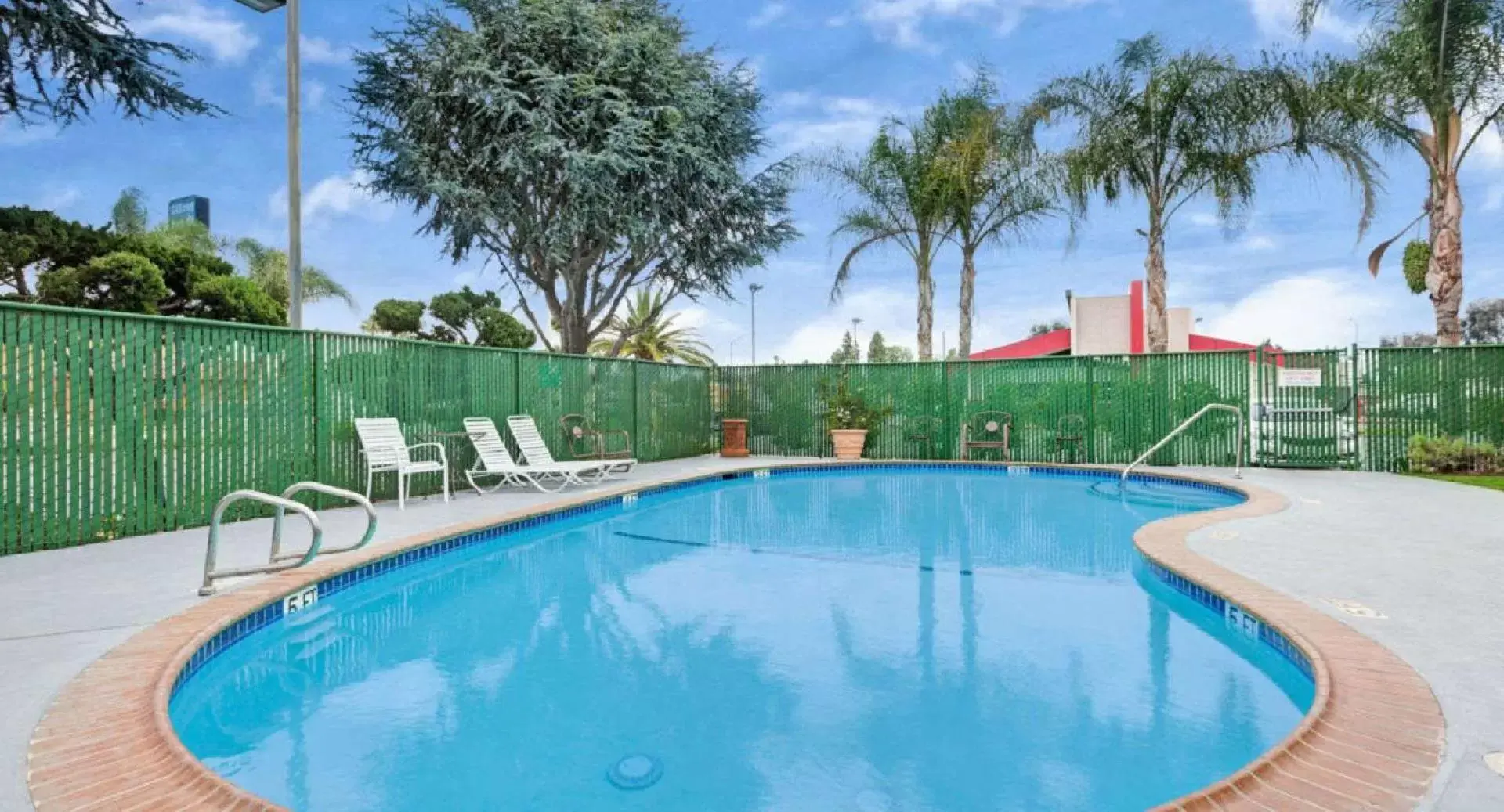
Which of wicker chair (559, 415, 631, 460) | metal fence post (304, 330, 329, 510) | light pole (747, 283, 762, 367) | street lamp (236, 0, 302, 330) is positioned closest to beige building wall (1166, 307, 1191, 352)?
light pole (747, 283, 762, 367)

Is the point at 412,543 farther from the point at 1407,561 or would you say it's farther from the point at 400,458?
the point at 1407,561

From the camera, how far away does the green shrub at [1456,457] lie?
11000mm

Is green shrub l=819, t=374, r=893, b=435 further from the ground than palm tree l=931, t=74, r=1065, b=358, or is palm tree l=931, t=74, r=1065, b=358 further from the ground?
palm tree l=931, t=74, r=1065, b=358

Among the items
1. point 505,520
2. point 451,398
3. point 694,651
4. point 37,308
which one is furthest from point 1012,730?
point 451,398

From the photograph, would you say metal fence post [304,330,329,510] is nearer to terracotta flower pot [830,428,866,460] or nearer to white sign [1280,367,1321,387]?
terracotta flower pot [830,428,866,460]

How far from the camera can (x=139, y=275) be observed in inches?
710

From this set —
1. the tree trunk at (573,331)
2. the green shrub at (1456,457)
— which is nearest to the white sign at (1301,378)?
the green shrub at (1456,457)

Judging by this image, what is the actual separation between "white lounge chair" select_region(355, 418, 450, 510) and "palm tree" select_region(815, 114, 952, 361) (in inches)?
415

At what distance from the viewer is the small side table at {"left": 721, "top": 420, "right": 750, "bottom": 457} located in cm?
1544

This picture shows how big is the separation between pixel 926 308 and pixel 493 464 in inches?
419

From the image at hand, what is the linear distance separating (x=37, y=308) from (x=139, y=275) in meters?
15.1

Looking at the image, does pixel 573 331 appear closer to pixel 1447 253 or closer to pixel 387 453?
pixel 387 453

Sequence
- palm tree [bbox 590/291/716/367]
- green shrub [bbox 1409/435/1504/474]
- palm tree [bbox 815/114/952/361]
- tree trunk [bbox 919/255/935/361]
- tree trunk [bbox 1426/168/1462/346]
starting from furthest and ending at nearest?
palm tree [bbox 590/291/716/367] → tree trunk [bbox 919/255/935/361] → palm tree [bbox 815/114/952/361] → tree trunk [bbox 1426/168/1462/346] → green shrub [bbox 1409/435/1504/474]

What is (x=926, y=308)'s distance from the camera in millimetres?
17422
